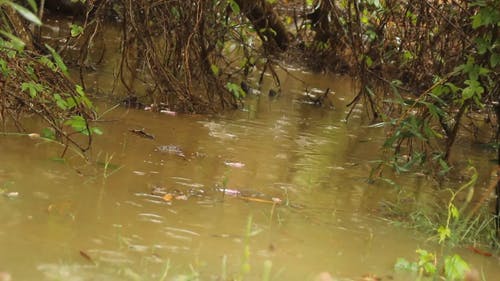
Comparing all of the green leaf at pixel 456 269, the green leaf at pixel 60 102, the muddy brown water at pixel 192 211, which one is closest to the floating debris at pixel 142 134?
the muddy brown water at pixel 192 211

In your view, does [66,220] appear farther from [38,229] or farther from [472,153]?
[472,153]

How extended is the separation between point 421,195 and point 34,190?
6.73ft

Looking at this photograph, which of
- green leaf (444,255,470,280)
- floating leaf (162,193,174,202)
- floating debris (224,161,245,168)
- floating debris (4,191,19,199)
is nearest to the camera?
green leaf (444,255,470,280)

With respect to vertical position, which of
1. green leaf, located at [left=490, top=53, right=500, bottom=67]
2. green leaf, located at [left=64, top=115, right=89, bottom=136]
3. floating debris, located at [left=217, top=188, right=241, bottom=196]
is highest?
green leaf, located at [left=490, top=53, right=500, bottom=67]

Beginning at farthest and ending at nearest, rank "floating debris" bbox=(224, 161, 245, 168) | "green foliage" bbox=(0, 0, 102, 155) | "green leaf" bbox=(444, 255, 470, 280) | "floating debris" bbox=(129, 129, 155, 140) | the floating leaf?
"floating debris" bbox=(129, 129, 155, 140) < "floating debris" bbox=(224, 161, 245, 168) < "green foliage" bbox=(0, 0, 102, 155) < the floating leaf < "green leaf" bbox=(444, 255, 470, 280)

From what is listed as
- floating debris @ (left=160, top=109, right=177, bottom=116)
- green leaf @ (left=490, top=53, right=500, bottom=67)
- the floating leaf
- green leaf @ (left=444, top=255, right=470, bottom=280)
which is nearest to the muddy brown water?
the floating leaf

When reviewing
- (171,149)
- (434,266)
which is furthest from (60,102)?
(434,266)

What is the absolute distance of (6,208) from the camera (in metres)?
2.38

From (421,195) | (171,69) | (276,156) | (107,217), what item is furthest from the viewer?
(171,69)

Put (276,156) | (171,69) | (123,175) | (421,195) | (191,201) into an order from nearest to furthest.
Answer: (191,201), (123,175), (421,195), (276,156), (171,69)

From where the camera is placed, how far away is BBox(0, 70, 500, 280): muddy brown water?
2146 millimetres

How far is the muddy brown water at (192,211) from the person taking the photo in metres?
2.15

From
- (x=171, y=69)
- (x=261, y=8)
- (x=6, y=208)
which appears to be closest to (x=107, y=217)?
(x=6, y=208)

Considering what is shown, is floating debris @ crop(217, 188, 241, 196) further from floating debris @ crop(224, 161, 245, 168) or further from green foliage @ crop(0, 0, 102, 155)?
green foliage @ crop(0, 0, 102, 155)
